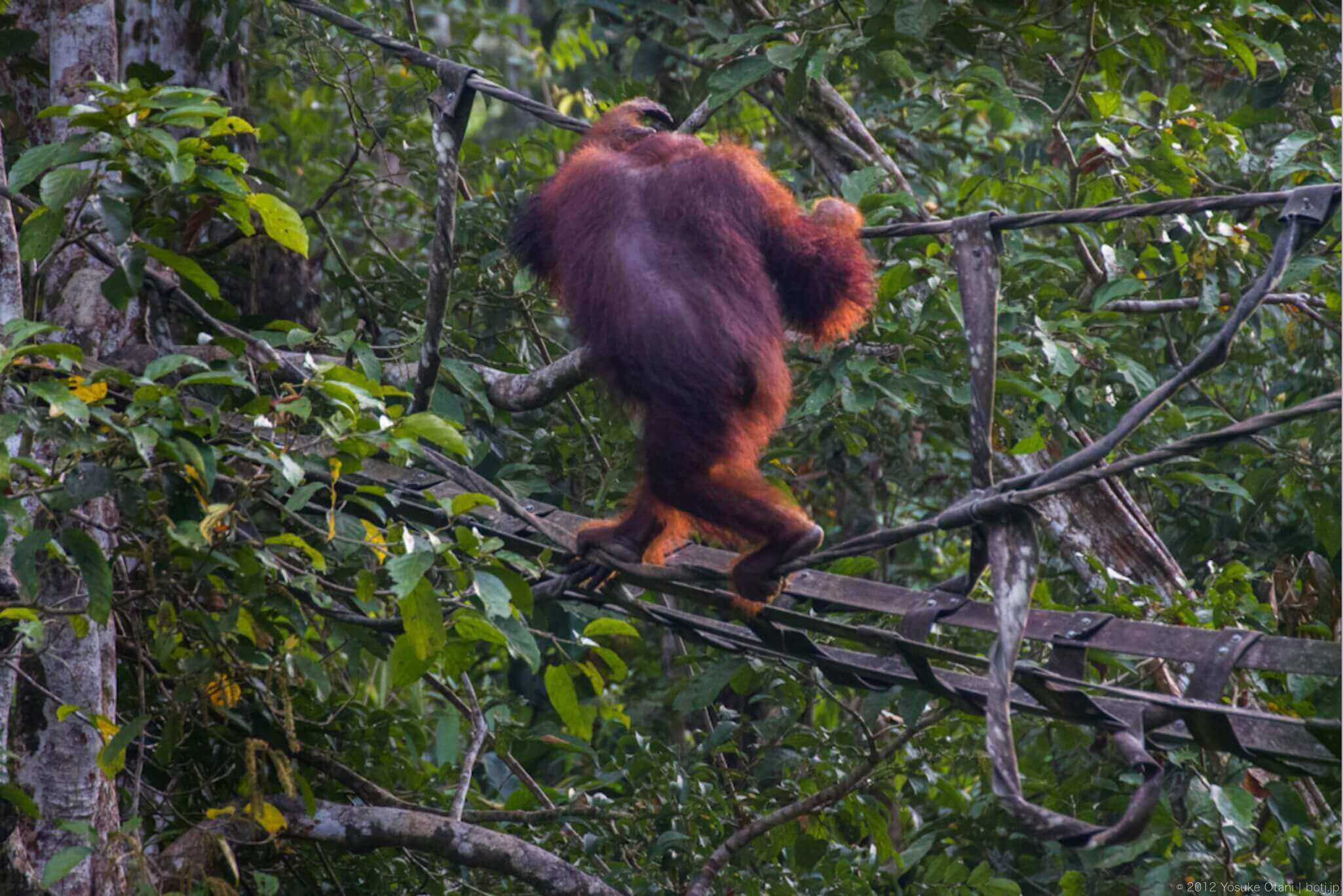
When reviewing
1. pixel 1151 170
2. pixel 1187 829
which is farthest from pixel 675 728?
pixel 1151 170

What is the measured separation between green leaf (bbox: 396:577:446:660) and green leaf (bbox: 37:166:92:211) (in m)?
0.99

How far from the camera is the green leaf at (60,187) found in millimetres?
2602

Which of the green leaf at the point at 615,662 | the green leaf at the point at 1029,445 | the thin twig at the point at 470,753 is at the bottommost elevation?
the thin twig at the point at 470,753

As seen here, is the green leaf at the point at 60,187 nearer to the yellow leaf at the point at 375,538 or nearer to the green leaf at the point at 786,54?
the yellow leaf at the point at 375,538

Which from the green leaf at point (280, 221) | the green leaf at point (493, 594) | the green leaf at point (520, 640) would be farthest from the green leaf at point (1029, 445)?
the green leaf at point (280, 221)

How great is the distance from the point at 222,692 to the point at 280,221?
1199mm

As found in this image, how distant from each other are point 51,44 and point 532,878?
2430mm

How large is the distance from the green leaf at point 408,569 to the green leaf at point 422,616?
0.20ft

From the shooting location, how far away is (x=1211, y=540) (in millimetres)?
4703

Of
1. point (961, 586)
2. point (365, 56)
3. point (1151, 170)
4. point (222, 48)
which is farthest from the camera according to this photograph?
point (365, 56)

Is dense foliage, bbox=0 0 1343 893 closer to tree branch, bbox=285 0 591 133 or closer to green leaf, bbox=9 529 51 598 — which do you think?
green leaf, bbox=9 529 51 598

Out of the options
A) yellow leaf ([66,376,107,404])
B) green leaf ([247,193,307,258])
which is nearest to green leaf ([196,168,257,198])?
green leaf ([247,193,307,258])

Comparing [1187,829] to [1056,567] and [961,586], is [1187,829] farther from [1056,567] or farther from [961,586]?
[1056,567]

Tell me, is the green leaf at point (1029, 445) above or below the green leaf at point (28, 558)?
below
